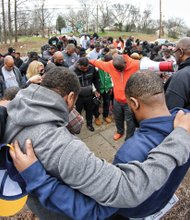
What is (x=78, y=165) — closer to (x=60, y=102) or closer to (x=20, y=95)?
(x=60, y=102)

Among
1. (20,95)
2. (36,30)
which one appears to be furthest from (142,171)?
(36,30)

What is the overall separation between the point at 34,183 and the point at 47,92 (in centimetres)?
46

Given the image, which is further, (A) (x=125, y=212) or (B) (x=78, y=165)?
(A) (x=125, y=212)

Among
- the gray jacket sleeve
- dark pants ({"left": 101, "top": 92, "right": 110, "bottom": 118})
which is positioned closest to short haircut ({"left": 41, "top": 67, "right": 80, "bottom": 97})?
the gray jacket sleeve

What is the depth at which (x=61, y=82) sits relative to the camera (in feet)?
4.57

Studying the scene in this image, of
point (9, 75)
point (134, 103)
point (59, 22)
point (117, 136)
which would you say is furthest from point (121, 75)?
point (59, 22)

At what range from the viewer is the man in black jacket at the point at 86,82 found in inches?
189

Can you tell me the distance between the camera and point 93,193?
1.16 m

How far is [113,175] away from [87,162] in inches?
5.3

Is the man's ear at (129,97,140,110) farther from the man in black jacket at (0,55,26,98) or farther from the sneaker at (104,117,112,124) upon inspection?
the sneaker at (104,117,112,124)

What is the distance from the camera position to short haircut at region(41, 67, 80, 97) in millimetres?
1384

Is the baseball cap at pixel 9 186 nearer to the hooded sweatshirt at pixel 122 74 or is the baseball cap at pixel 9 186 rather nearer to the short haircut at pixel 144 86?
the short haircut at pixel 144 86

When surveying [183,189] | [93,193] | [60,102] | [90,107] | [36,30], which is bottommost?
[183,189]

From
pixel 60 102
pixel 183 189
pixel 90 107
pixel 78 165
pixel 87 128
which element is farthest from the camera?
pixel 87 128
